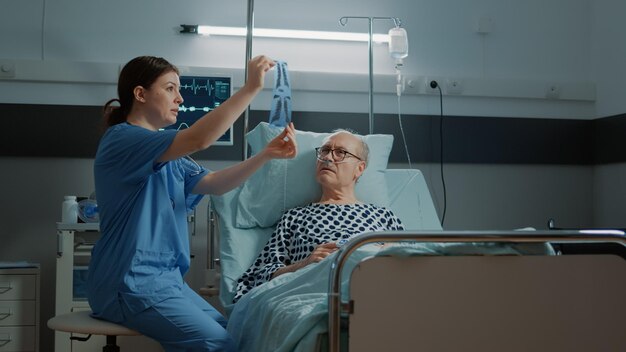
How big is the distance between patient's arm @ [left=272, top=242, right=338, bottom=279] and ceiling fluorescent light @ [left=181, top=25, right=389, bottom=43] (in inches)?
67.1

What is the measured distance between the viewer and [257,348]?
2381 mm

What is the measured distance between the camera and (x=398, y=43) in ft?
13.2

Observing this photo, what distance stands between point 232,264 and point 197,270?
1131mm

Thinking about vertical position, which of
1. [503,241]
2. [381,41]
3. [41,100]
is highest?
[381,41]

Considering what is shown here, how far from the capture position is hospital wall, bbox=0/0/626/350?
161 inches

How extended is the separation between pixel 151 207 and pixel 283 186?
908 mm

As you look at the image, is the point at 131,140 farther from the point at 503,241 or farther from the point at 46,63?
the point at 46,63

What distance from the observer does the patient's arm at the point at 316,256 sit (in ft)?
8.89

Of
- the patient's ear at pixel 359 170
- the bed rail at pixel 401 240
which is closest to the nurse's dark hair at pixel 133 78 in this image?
the patient's ear at pixel 359 170

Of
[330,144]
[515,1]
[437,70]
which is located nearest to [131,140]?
[330,144]

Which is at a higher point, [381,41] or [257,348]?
[381,41]

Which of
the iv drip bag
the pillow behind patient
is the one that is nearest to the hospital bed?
the pillow behind patient

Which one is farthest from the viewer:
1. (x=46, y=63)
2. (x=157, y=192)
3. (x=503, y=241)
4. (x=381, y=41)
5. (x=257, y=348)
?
(x=381, y=41)

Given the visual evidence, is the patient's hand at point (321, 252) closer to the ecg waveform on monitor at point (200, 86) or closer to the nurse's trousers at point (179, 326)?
the nurse's trousers at point (179, 326)
